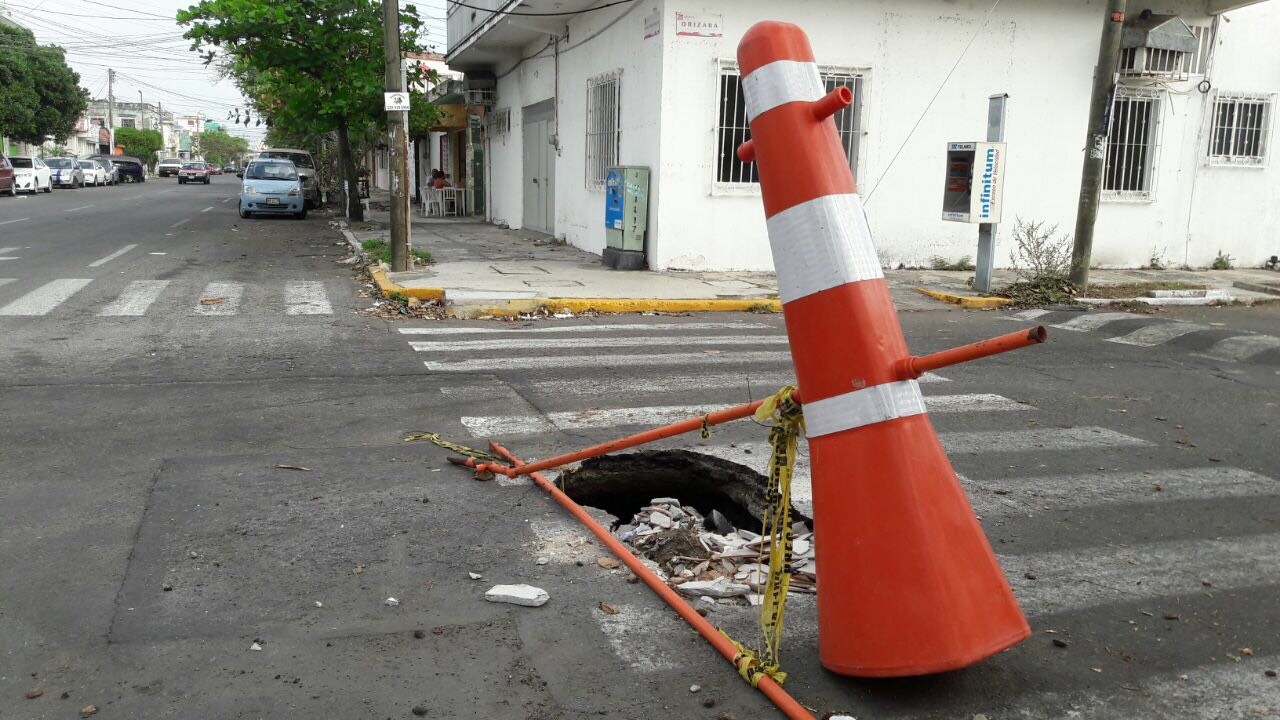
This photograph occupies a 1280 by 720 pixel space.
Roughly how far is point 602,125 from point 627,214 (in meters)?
2.98

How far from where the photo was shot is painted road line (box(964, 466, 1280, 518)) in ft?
15.5

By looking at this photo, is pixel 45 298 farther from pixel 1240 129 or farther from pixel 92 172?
pixel 92 172

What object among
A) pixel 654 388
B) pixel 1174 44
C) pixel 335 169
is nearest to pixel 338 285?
pixel 654 388

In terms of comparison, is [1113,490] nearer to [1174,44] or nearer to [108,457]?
[108,457]

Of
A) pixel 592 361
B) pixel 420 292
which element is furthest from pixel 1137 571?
pixel 420 292

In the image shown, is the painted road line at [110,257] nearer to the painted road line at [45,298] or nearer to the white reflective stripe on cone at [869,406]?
the painted road line at [45,298]

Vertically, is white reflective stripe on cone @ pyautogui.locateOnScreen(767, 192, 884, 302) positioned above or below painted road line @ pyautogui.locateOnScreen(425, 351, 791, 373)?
above

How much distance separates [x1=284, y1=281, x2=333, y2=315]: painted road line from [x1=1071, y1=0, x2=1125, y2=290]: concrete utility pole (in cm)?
932

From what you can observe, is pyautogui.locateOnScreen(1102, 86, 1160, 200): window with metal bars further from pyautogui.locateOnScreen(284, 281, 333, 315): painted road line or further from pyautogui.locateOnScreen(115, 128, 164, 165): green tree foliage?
pyautogui.locateOnScreen(115, 128, 164, 165): green tree foliage

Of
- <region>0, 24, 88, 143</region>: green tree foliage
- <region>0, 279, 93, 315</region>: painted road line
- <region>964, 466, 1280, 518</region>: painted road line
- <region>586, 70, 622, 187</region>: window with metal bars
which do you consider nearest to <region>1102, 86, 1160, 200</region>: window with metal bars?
<region>586, 70, 622, 187</region>: window with metal bars

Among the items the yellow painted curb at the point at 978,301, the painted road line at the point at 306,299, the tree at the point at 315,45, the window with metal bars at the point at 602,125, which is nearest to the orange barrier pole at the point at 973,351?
the painted road line at the point at 306,299

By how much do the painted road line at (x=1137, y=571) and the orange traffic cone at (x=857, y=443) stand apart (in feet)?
3.39

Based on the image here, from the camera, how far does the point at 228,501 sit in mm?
4527

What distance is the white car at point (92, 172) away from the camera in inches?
1908
